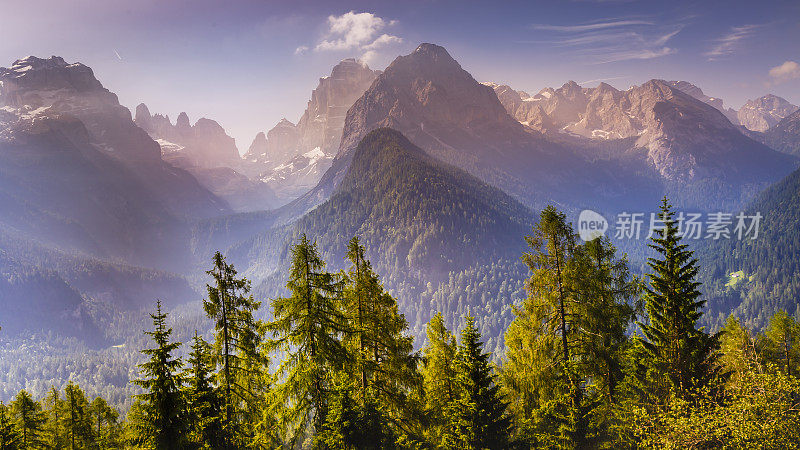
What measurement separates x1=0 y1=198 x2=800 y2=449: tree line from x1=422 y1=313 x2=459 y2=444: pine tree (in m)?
0.10

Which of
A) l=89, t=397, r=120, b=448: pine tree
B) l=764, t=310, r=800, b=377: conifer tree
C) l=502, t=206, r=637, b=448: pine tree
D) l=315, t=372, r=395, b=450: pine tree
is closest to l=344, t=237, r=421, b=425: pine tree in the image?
l=315, t=372, r=395, b=450: pine tree

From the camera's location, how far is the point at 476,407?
24391 millimetres

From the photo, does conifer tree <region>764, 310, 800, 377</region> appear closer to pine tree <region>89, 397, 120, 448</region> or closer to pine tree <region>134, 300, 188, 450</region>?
pine tree <region>134, 300, 188, 450</region>

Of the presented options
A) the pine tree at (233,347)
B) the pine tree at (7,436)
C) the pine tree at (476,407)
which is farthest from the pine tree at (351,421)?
the pine tree at (7,436)

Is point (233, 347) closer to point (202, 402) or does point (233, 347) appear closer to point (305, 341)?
point (202, 402)

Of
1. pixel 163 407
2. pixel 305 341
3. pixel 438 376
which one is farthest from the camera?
pixel 438 376

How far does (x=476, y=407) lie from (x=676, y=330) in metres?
11.6

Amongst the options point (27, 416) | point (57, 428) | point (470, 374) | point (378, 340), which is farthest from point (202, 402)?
point (57, 428)

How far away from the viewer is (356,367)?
74.4 feet

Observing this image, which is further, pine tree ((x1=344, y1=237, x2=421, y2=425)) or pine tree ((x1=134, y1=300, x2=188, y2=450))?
pine tree ((x1=344, y1=237, x2=421, y2=425))

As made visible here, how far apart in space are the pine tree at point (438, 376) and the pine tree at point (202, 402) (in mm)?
11688

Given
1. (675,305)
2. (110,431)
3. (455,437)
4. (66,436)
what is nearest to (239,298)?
(455,437)

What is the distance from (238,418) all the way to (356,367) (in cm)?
666

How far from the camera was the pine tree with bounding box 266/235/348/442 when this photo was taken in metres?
20.6
